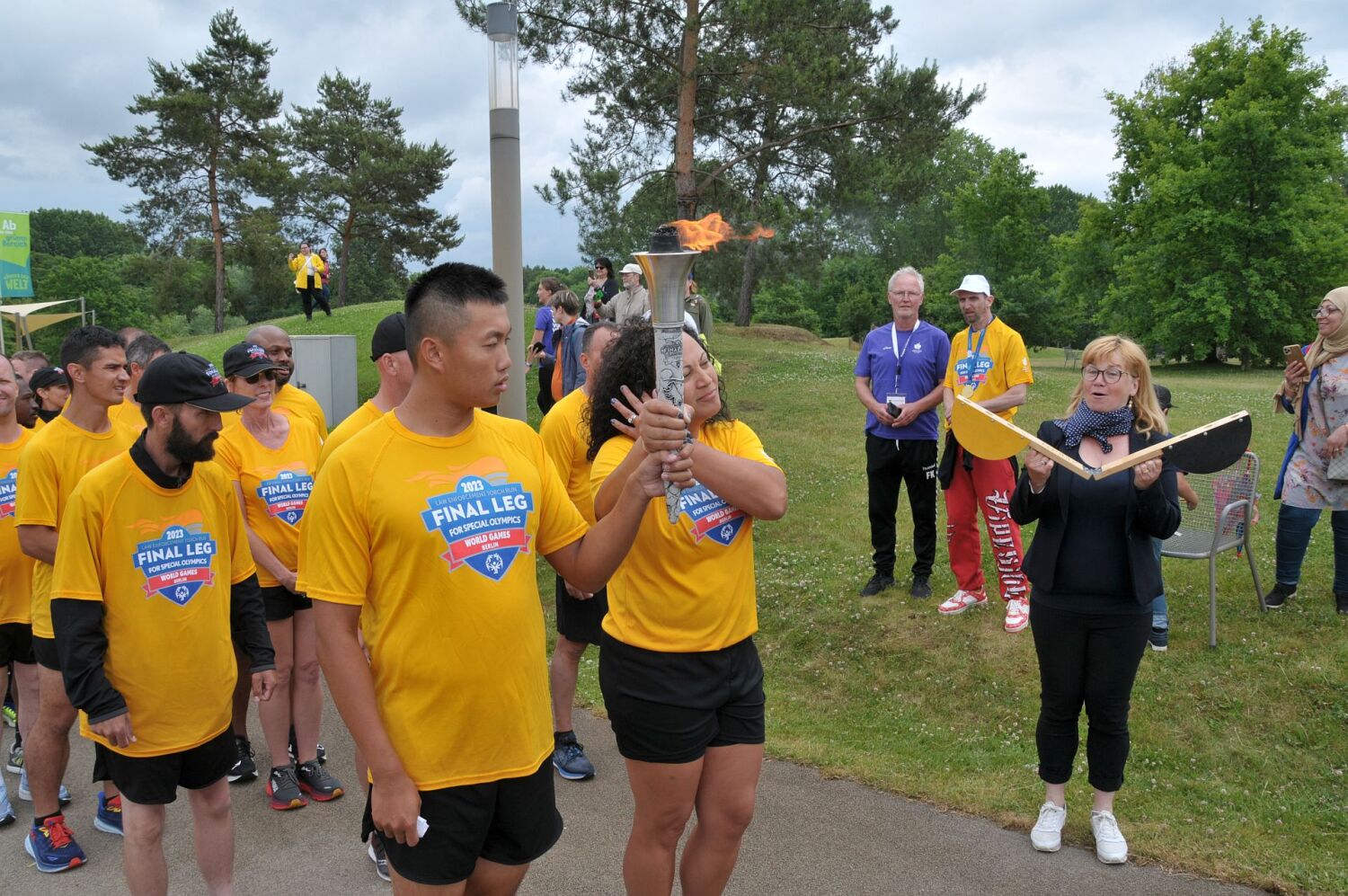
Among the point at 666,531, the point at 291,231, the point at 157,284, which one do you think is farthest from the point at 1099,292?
the point at 666,531

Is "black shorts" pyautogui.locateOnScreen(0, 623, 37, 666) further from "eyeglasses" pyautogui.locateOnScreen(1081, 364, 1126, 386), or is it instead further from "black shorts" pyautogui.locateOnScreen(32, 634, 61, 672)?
"eyeglasses" pyautogui.locateOnScreen(1081, 364, 1126, 386)

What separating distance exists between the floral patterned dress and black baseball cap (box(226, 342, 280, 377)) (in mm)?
6306

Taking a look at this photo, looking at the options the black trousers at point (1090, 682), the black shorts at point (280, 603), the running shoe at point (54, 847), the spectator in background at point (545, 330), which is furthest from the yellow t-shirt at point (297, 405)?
the spectator in background at point (545, 330)

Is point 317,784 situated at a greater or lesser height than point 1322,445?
lesser

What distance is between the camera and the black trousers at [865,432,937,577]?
6.90 meters

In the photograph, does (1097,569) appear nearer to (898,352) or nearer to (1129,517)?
(1129,517)

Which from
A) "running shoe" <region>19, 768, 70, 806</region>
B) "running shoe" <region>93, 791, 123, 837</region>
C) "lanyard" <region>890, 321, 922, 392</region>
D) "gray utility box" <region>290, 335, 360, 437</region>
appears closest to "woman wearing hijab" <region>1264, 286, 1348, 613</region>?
"lanyard" <region>890, 321, 922, 392</region>

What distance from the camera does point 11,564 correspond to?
4625 mm

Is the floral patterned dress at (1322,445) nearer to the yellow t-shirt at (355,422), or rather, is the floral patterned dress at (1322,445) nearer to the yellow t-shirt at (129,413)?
the yellow t-shirt at (355,422)

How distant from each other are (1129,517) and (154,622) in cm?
381

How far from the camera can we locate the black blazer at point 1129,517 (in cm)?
378

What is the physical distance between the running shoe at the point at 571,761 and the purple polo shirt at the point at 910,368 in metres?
3.35

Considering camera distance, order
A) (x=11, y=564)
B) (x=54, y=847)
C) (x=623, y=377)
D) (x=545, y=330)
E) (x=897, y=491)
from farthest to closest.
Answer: (x=545, y=330), (x=897, y=491), (x=11, y=564), (x=54, y=847), (x=623, y=377)

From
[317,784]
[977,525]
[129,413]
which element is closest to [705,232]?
[317,784]
